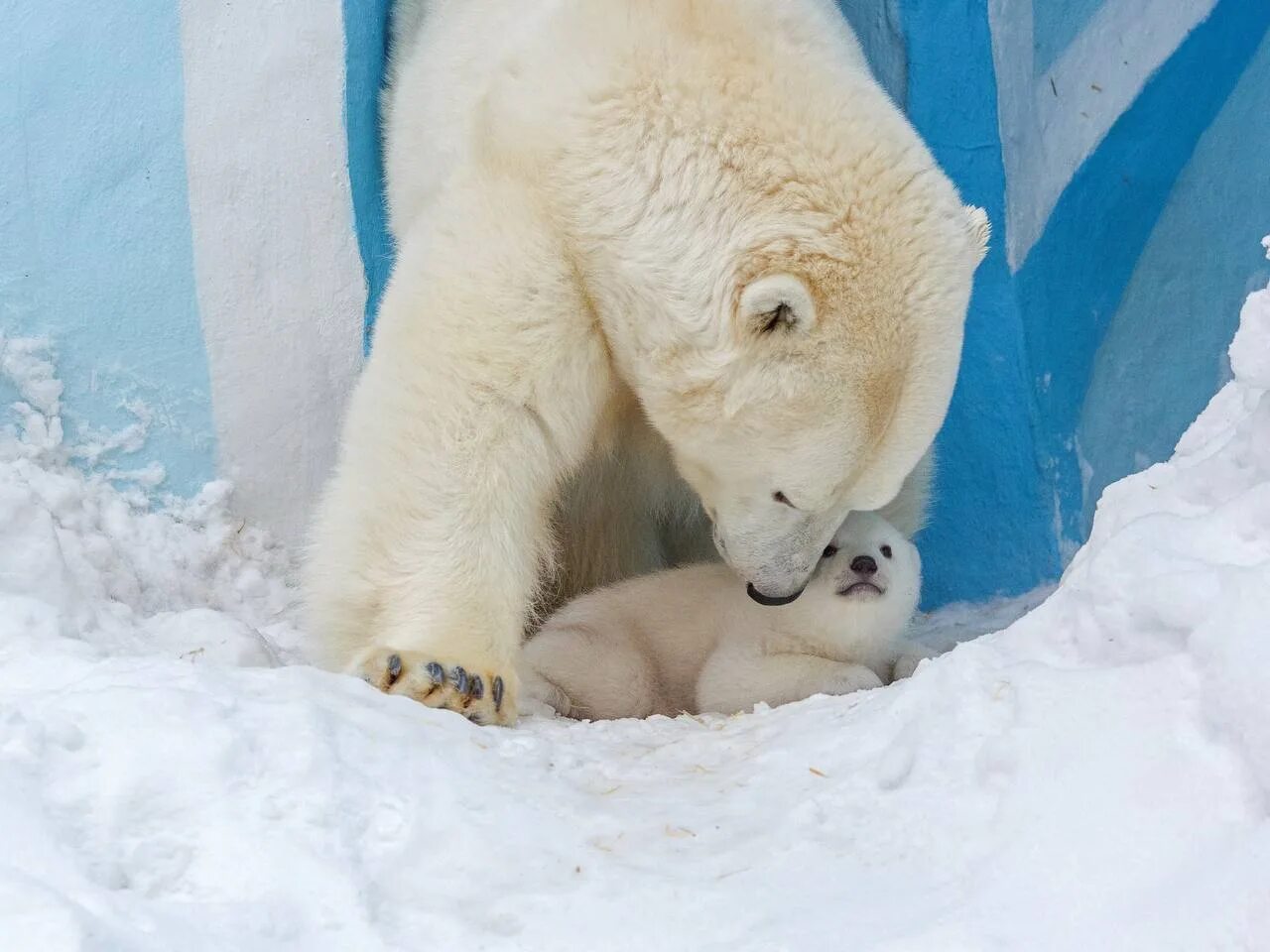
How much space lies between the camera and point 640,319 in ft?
8.63

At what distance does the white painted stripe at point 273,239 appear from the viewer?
355cm

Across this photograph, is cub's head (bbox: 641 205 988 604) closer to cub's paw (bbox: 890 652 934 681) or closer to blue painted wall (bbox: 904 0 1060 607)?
cub's paw (bbox: 890 652 934 681)

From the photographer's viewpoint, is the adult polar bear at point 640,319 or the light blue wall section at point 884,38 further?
the light blue wall section at point 884,38

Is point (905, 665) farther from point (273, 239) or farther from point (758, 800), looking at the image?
point (273, 239)

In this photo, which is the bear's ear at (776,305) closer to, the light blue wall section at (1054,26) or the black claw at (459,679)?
the black claw at (459,679)

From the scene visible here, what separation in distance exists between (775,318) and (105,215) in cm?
182

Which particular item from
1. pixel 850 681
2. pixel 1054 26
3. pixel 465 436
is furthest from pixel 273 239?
pixel 1054 26

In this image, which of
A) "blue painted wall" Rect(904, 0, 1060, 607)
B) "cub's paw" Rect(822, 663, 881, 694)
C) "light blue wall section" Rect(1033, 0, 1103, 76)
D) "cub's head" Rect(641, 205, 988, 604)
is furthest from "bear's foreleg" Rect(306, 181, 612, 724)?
"light blue wall section" Rect(1033, 0, 1103, 76)

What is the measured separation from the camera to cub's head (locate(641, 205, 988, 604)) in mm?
2512

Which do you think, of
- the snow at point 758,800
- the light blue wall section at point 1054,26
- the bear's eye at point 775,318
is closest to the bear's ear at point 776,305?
the bear's eye at point 775,318

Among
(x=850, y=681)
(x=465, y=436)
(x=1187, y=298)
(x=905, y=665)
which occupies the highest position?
(x=465, y=436)

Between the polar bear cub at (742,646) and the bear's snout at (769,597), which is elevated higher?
the bear's snout at (769,597)

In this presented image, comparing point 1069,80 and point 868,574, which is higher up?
point 1069,80

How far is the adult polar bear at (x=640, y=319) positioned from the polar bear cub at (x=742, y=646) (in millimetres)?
204
